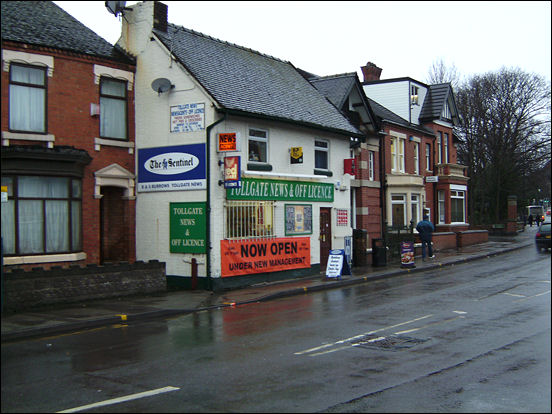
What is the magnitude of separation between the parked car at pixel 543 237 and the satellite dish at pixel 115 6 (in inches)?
759

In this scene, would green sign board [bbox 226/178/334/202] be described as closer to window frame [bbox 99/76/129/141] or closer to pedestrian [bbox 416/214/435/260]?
window frame [bbox 99/76/129/141]

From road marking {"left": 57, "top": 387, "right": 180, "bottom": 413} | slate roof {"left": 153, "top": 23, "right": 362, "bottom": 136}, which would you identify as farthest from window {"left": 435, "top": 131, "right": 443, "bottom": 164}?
road marking {"left": 57, "top": 387, "right": 180, "bottom": 413}

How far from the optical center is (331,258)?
69.5 feet

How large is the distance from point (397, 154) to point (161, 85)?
56.3ft

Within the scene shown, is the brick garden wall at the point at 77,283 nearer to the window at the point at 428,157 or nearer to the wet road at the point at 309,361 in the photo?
the wet road at the point at 309,361

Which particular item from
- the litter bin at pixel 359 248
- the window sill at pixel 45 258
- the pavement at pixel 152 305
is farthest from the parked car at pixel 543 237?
the litter bin at pixel 359 248

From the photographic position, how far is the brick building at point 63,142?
1675 centimetres

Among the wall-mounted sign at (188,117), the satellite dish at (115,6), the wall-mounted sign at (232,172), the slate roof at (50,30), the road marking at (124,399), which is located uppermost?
the satellite dish at (115,6)

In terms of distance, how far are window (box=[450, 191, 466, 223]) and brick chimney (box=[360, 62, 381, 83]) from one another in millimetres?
9317

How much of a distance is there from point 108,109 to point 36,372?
1255 centimetres

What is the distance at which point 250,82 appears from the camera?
2216 centimetres

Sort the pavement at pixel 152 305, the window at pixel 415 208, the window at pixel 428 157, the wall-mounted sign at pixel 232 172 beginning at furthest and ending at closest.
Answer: the window at pixel 428 157, the window at pixel 415 208, the wall-mounted sign at pixel 232 172, the pavement at pixel 152 305

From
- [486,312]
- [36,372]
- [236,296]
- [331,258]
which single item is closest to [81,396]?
[36,372]

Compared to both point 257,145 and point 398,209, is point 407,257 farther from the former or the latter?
point 398,209
